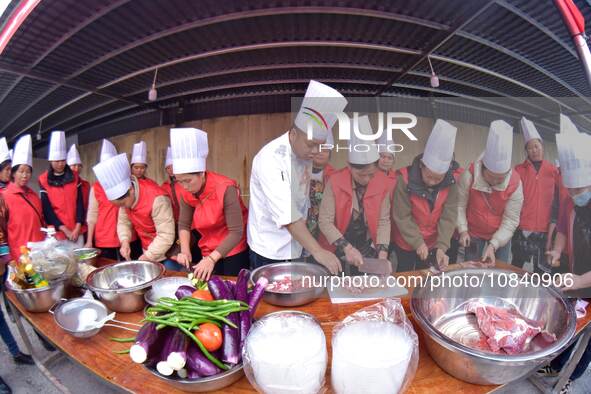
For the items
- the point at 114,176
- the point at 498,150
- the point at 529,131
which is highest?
the point at 529,131

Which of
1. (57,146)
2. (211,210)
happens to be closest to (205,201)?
(211,210)

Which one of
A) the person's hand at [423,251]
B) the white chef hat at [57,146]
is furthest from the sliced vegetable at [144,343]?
the white chef hat at [57,146]

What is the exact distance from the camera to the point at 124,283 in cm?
130

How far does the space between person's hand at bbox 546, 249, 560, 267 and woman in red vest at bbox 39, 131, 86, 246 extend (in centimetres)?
333

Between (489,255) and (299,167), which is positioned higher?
(299,167)

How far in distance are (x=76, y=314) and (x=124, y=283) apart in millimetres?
259

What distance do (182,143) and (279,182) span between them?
0.56 metres

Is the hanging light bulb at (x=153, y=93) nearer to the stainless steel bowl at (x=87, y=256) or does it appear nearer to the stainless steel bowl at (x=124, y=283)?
the stainless steel bowl at (x=87, y=256)

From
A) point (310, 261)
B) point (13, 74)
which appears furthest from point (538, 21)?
point (13, 74)

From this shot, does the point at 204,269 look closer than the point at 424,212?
Yes

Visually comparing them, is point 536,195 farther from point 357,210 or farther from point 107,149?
point 107,149

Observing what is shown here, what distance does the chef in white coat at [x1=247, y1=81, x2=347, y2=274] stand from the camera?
1.30m

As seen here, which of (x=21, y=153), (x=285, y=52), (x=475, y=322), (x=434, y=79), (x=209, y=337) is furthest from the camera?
(x=21, y=153)

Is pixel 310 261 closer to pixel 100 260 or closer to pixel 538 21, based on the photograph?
pixel 100 260
